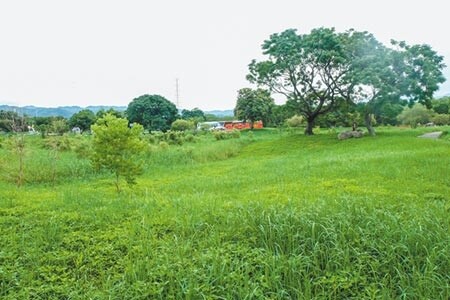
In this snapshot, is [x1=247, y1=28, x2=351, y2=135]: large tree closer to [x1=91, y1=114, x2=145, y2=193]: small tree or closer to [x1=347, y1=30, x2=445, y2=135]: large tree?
[x1=347, y1=30, x2=445, y2=135]: large tree

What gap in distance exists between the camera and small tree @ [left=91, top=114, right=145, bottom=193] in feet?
28.3

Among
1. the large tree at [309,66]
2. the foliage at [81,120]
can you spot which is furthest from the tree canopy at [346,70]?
the foliage at [81,120]

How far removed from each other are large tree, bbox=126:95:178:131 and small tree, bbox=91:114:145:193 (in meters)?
44.0

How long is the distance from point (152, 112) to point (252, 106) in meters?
14.8

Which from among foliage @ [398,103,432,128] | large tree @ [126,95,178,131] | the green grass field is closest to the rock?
the green grass field

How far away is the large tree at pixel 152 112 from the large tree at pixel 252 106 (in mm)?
11049

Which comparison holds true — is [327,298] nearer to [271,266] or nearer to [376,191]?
[271,266]

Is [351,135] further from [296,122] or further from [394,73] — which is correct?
[296,122]

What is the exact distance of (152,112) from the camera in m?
52.9

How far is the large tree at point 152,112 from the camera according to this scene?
52.5 m

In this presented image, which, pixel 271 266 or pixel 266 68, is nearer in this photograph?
pixel 271 266

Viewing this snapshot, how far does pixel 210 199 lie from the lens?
7.46 m

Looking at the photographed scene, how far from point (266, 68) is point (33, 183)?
63.8ft

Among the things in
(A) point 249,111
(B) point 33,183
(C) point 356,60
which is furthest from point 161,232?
(A) point 249,111
